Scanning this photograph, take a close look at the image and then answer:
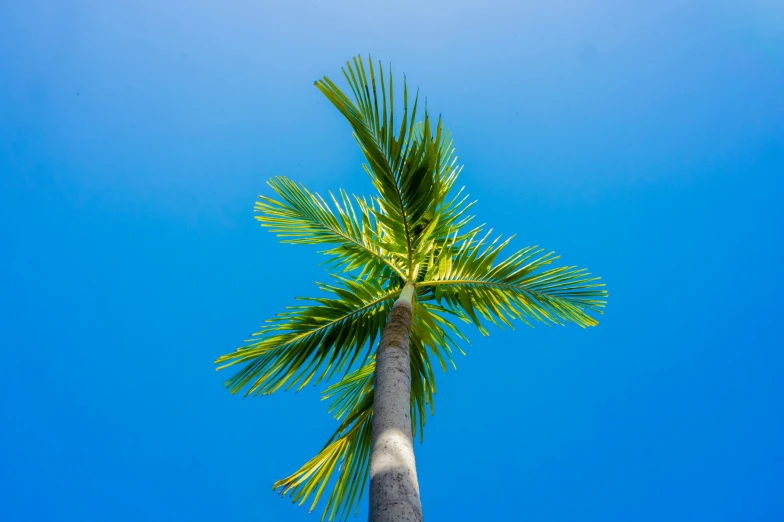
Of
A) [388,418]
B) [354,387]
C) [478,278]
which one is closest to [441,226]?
[478,278]

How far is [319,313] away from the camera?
4.93 metres

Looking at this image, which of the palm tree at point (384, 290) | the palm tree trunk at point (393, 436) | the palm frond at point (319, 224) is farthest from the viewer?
the palm frond at point (319, 224)

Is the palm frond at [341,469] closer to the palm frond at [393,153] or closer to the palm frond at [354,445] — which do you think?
the palm frond at [354,445]

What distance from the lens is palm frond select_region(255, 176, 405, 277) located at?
17.7 feet

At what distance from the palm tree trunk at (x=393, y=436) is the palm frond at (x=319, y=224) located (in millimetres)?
1195

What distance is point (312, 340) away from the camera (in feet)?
16.4

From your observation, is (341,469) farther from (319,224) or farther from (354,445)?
(319,224)

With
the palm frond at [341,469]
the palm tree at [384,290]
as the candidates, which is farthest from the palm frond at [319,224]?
the palm frond at [341,469]

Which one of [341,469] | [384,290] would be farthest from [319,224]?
[341,469]

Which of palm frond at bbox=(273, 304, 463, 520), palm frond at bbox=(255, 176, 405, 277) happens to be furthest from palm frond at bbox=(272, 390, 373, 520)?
palm frond at bbox=(255, 176, 405, 277)

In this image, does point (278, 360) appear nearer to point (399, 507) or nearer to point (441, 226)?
point (441, 226)

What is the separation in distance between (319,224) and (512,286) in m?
1.91

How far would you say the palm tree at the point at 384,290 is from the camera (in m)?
4.18

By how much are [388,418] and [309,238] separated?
270 centimetres
